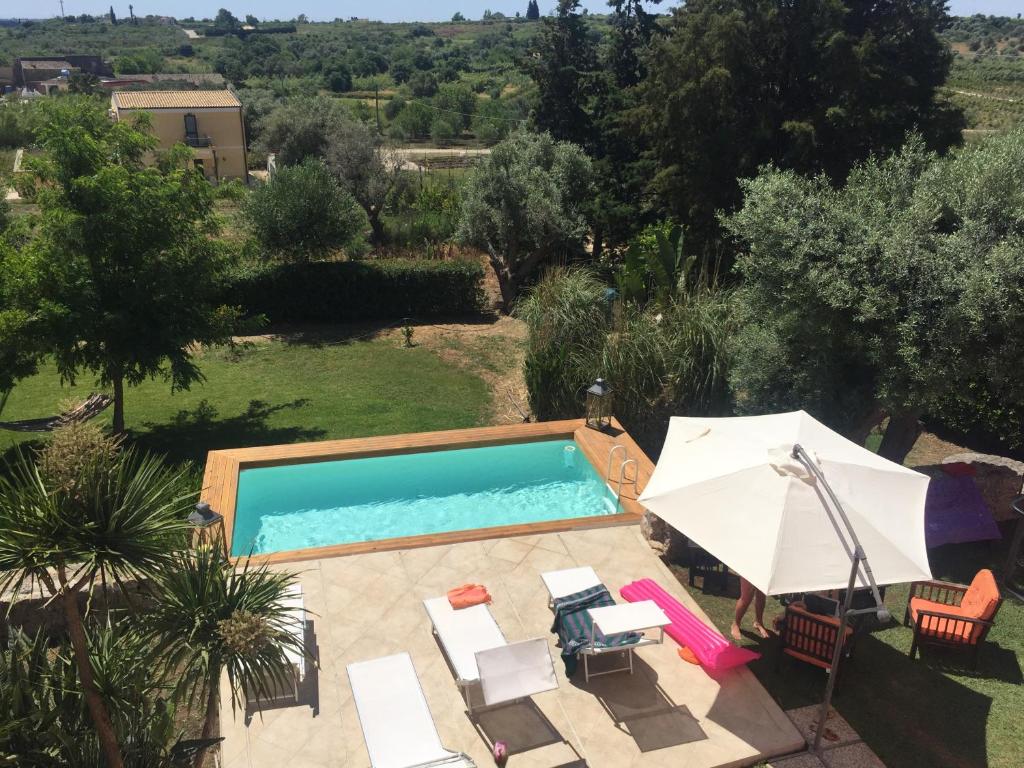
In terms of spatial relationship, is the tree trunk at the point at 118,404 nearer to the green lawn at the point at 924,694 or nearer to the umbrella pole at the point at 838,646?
the green lawn at the point at 924,694

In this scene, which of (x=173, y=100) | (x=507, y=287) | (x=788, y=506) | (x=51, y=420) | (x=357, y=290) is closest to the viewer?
(x=788, y=506)

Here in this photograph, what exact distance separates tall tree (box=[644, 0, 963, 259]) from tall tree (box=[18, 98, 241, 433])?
12078 millimetres

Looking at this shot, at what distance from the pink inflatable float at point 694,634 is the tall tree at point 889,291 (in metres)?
4.38

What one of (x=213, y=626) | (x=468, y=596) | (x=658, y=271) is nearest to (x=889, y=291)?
(x=658, y=271)

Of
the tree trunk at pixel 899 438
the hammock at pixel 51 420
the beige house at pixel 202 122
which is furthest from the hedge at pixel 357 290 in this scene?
the beige house at pixel 202 122

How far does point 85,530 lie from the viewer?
4.95m

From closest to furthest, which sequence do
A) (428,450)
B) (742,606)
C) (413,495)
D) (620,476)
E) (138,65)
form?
(742,606) → (620,476) → (413,495) → (428,450) → (138,65)

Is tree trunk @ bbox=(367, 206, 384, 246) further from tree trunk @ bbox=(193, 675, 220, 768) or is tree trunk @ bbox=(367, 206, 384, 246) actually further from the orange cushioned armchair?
the orange cushioned armchair

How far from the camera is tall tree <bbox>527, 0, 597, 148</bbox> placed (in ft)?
107

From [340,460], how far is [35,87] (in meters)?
143

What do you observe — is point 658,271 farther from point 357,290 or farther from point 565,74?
point 565,74

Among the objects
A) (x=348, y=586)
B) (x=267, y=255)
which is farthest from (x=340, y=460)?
(x=267, y=255)

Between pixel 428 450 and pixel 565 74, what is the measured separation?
82.4ft

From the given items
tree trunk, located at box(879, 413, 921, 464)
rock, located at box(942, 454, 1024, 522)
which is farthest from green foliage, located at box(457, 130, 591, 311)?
rock, located at box(942, 454, 1024, 522)
